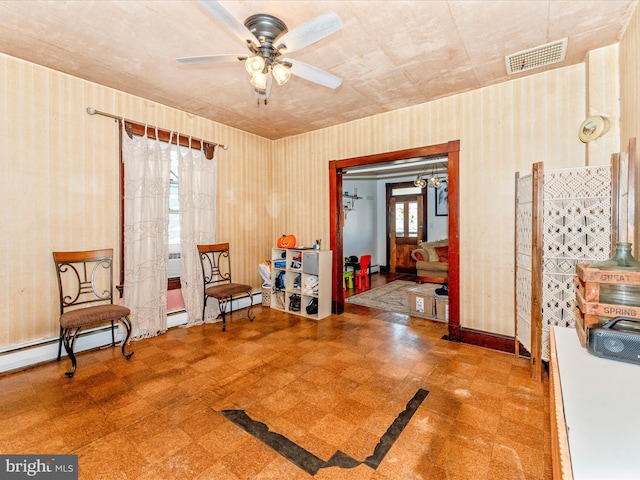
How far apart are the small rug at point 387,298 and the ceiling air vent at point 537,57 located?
10.3ft

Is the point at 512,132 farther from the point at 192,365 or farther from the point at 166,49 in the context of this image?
the point at 192,365

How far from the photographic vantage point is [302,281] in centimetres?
442

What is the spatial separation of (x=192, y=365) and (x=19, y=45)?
3.14m

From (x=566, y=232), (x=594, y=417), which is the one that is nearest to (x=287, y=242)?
(x=566, y=232)

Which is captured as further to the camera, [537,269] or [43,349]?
[43,349]

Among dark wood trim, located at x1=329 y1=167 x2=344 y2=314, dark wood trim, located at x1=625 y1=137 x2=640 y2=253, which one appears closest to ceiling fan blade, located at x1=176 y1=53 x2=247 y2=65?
dark wood trim, located at x1=329 y1=167 x2=344 y2=314

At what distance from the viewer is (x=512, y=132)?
3094 millimetres

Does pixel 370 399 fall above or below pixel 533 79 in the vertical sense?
below

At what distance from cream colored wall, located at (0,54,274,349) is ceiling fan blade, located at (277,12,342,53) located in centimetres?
250

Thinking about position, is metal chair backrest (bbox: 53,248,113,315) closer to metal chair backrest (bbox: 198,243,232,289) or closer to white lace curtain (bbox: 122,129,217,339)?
white lace curtain (bbox: 122,129,217,339)

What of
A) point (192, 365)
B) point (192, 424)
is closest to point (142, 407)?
point (192, 424)

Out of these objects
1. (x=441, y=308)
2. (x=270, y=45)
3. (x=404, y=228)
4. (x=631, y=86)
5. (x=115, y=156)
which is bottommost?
(x=441, y=308)

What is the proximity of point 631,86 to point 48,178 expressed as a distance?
502 centimetres

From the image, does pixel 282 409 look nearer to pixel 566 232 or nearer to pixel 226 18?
pixel 226 18
